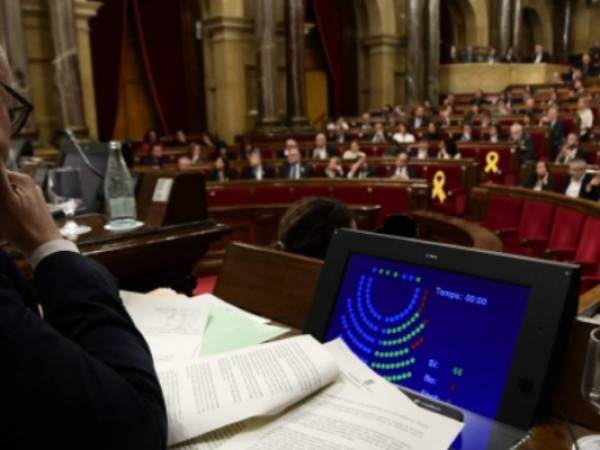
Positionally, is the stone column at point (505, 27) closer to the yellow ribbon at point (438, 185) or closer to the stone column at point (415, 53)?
the stone column at point (415, 53)

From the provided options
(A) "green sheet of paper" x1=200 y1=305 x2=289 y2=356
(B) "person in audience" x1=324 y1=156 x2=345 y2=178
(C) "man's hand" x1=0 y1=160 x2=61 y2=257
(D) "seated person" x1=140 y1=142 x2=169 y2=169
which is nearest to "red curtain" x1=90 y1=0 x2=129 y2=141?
(D) "seated person" x1=140 y1=142 x2=169 y2=169

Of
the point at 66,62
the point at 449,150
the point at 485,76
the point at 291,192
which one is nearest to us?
the point at 291,192

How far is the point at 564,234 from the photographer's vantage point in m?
3.86

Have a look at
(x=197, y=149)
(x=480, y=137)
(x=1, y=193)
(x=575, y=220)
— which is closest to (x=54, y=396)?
(x=1, y=193)

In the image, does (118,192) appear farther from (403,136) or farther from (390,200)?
(403,136)

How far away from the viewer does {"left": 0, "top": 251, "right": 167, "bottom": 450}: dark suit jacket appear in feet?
1.83

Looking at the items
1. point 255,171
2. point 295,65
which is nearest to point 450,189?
point 255,171

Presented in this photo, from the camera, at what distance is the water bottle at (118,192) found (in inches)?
84.5

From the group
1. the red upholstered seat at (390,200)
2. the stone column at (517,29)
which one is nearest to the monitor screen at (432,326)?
the red upholstered seat at (390,200)

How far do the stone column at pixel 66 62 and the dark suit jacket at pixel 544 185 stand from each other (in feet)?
18.7

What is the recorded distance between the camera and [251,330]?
42.9 inches

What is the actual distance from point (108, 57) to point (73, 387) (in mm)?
10891

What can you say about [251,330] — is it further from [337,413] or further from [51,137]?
[51,137]

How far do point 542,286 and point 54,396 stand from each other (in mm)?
590
